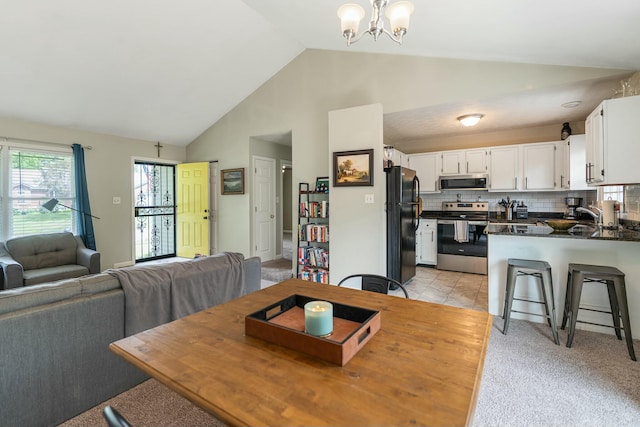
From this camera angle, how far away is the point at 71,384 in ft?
5.48

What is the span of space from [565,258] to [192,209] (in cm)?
604

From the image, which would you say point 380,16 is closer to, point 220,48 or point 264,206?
point 220,48

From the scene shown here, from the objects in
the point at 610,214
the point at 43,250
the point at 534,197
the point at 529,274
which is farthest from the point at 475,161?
the point at 43,250

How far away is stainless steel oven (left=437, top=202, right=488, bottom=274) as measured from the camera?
4.79 m

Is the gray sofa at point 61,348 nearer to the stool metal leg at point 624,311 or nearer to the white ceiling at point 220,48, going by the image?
the white ceiling at point 220,48

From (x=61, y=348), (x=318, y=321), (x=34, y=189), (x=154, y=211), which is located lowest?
(x=61, y=348)

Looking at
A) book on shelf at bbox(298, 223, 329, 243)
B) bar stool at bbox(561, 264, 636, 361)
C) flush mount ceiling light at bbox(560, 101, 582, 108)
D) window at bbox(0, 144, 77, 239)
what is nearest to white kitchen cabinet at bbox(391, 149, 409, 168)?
book on shelf at bbox(298, 223, 329, 243)

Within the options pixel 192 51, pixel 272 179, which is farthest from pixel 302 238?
pixel 192 51

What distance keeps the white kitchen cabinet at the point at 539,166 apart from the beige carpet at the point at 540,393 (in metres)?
2.77

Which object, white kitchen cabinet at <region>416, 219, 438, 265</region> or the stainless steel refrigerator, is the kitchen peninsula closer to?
the stainless steel refrigerator

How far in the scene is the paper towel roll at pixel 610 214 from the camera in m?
3.42

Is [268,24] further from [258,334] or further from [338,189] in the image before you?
[258,334]

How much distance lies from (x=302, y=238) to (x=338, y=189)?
103 cm

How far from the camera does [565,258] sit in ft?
9.63
